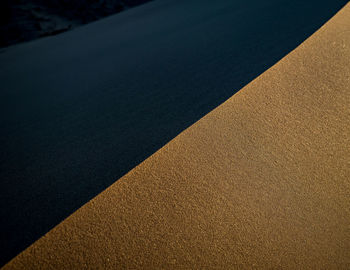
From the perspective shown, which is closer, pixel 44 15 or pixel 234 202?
pixel 234 202

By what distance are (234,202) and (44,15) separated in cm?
512

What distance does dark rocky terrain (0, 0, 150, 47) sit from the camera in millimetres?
3773

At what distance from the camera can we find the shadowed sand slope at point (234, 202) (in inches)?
23.7

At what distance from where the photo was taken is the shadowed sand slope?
0.60 meters

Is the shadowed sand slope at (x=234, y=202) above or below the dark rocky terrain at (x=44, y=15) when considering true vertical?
above

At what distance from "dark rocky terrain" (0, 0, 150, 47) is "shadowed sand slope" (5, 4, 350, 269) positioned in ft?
13.8

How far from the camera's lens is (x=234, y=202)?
694mm

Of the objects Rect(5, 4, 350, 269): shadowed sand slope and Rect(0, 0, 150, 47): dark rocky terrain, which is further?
Rect(0, 0, 150, 47): dark rocky terrain

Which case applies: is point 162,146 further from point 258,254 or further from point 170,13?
point 170,13

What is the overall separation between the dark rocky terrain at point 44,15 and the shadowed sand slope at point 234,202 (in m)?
4.20

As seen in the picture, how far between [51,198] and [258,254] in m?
0.72

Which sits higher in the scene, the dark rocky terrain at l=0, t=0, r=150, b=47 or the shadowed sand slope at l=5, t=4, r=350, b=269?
the shadowed sand slope at l=5, t=4, r=350, b=269

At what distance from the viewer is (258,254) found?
0.59 meters

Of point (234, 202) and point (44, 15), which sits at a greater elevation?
Result: point (234, 202)
